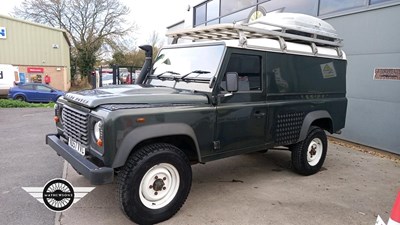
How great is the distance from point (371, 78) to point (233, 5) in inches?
268

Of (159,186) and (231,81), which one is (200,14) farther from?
(159,186)

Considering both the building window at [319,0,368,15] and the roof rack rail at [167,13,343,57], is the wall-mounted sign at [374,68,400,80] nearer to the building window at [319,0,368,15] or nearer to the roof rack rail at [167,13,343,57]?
the building window at [319,0,368,15]

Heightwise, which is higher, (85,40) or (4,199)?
(85,40)

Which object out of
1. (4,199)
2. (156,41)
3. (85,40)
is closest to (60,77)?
(85,40)

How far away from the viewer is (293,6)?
29.8ft

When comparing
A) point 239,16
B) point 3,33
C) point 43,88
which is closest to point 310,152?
point 239,16

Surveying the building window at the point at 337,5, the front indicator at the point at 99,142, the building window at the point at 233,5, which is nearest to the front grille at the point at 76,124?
the front indicator at the point at 99,142

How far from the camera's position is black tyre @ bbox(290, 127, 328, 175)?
5078 millimetres

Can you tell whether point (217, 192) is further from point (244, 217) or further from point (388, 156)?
point (388, 156)

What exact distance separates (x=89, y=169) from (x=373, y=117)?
653 cm

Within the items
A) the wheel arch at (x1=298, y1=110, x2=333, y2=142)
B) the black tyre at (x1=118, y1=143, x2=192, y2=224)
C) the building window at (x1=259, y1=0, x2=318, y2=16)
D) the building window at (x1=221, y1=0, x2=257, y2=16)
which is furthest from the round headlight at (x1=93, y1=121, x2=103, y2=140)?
the building window at (x1=221, y1=0, x2=257, y2=16)

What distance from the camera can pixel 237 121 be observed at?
4.08 m

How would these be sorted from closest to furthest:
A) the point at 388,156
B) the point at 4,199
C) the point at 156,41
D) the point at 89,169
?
the point at 89,169, the point at 4,199, the point at 388,156, the point at 156,41

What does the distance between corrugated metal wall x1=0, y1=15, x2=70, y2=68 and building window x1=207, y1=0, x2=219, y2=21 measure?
15.1 metres
